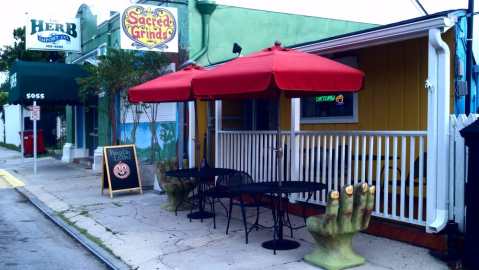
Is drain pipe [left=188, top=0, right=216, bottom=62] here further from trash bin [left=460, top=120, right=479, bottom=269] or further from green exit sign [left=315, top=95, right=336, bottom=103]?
trash bin [left=460, top=120, right=479, bottom=269]

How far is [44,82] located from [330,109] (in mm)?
9985

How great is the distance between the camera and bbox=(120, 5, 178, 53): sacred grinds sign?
10.7m

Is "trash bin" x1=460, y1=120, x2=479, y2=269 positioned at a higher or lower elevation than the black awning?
lower

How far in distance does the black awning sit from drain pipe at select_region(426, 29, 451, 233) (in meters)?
12.9

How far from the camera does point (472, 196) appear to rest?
4805 millimetres

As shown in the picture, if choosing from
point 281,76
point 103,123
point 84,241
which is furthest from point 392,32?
point 103,123

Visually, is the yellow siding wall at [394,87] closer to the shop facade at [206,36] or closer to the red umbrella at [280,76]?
the red umbrella at [280,76]

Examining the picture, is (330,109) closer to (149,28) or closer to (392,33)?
(392,33)

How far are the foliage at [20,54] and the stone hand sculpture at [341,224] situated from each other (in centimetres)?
2707

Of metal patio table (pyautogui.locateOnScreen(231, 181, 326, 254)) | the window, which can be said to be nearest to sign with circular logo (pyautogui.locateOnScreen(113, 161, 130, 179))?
the window

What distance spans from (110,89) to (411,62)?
8.03 metres

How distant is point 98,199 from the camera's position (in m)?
10.5

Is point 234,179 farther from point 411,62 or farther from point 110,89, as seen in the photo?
point 110,89

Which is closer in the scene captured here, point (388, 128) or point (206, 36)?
point (388, 128)
